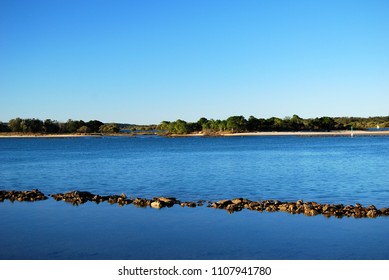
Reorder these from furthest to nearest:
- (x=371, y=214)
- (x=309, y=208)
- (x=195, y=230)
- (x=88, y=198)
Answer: (x=88, y=198) → (x=309, y=208) → (x=371, y=214) → (x=195, y=230)

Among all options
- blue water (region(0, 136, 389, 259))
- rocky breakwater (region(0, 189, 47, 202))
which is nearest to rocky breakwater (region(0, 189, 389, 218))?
rocky breakwater (region(0, 189, 47, 202))

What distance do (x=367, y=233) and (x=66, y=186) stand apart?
23591 millimetres

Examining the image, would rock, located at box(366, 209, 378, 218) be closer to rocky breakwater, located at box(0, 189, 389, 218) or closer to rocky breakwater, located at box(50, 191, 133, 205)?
rocky breakwater, located at box(0, 189, 389, 218)

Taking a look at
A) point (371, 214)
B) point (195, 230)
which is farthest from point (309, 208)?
point (195, 230)

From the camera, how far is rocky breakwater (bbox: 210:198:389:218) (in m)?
20.5

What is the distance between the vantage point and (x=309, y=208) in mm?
21328

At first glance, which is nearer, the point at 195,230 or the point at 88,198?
the point at 195,230

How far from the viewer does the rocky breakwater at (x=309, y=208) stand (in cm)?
2053

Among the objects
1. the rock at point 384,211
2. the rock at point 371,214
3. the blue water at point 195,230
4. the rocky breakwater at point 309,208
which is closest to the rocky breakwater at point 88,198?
the blue water at point 195,230

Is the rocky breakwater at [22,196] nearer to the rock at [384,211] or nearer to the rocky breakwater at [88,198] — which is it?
the rocky breakwater at [88,198]

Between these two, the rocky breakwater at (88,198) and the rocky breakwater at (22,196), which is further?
the rocky breakwater at (22,196)

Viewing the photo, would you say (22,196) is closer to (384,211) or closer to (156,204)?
(156,204)

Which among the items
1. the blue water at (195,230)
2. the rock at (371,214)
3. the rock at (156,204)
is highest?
the rock at (371,214)
